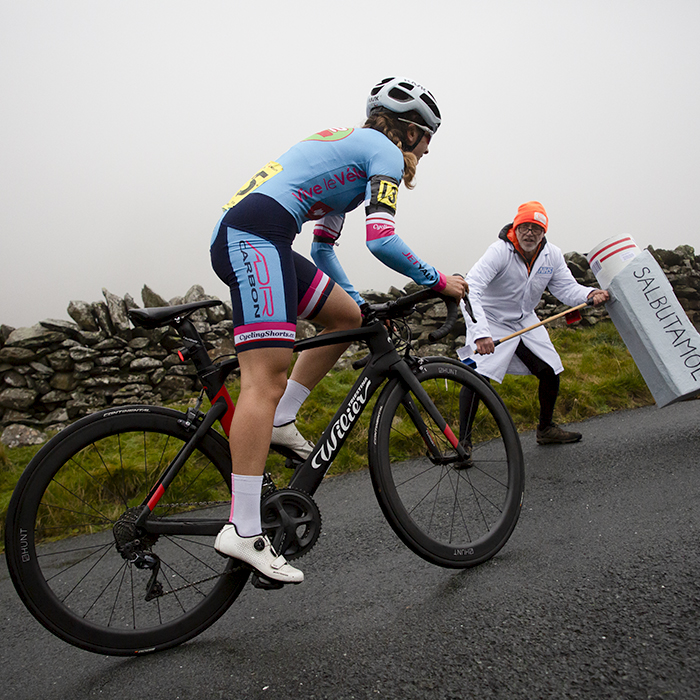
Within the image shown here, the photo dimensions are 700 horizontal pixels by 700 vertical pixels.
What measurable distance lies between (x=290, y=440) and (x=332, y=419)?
0.76ft

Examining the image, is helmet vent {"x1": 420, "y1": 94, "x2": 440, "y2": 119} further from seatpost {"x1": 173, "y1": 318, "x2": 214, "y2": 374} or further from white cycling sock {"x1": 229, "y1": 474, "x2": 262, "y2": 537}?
white cycling sock {"x1": 229, "y1": 474, "x2": 262, "y2": 537}

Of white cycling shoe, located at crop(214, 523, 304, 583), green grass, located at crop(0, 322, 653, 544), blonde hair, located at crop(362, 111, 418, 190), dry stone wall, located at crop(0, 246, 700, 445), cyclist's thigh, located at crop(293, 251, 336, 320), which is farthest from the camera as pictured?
dry stone wall, located at crop(0, 246, 700, 445)

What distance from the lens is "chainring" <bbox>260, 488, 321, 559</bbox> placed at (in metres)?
2.28

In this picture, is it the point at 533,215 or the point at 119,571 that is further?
the point at 533,215

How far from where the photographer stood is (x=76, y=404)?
803 cm

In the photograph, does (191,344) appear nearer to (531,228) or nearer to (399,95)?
(399,95)

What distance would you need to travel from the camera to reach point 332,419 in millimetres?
2586

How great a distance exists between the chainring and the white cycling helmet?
1.86m

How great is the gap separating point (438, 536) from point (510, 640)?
3.56ft

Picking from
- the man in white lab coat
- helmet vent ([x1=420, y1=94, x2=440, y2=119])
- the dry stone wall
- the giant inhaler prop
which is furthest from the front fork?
the dry stone wall

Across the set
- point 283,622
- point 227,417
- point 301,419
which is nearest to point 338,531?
point 283,622

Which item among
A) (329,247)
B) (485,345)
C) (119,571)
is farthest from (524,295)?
(119,571)

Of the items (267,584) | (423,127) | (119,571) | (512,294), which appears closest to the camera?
(267,584)

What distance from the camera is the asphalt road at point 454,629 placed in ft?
5.85
